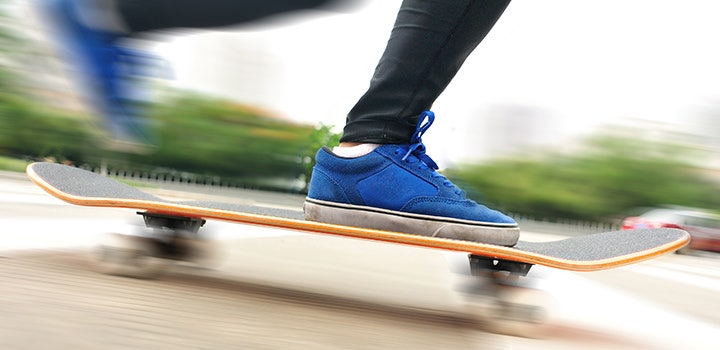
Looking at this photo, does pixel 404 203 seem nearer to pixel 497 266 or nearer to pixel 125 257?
pixel 497 266

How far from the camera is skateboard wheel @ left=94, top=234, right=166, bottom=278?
197 centimetres

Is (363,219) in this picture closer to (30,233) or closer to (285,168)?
(30,233)

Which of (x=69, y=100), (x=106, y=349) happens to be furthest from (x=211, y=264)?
(x=69, y=100)

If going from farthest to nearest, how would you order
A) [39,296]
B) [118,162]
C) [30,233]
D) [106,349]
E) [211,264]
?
[118,162]
[30,233]
[211,264]
[39,296]
[106,349]

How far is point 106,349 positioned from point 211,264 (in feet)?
4.15

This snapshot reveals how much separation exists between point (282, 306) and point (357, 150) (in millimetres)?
435

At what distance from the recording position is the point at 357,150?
6.40 ft

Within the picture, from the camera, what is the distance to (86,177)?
224cm

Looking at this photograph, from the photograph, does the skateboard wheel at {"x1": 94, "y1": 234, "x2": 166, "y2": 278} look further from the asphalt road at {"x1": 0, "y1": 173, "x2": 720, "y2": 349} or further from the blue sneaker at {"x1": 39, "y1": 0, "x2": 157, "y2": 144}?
the blue sneaker at {"x1": 39, "y1": 0, "x2": 157, "y2": 144}

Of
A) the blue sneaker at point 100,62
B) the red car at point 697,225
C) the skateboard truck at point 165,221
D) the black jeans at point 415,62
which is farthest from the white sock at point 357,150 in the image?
the blue sneaker at point 100,62

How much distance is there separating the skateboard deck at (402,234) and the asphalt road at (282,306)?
11cm

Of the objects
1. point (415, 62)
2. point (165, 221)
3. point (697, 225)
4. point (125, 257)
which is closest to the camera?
point (415, 62)

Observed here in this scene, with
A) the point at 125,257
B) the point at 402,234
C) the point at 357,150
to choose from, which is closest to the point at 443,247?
the point at 402,234

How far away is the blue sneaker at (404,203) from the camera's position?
191 cm
